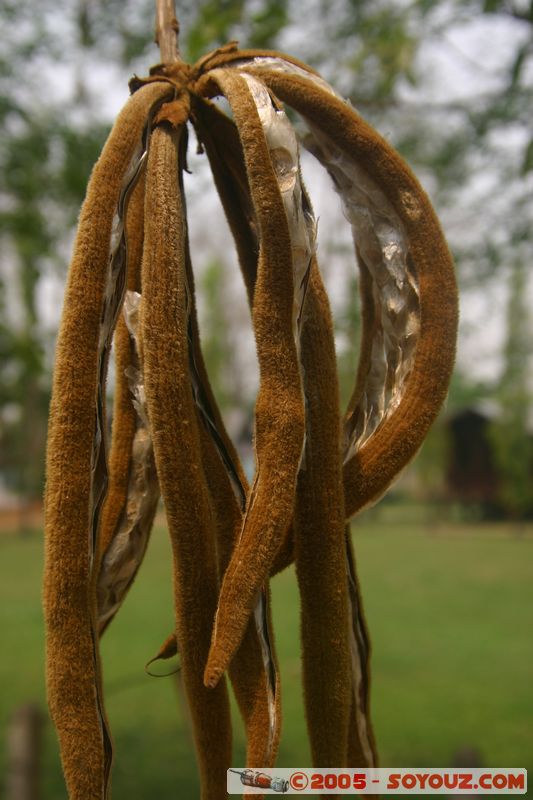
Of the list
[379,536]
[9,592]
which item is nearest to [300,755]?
[9,592]

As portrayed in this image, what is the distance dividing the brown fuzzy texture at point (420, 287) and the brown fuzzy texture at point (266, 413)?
10 cm

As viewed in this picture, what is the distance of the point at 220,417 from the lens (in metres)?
0.74

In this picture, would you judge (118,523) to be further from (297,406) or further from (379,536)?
(379,536)

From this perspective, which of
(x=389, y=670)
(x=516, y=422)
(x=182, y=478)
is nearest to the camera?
(x=182, y=478)

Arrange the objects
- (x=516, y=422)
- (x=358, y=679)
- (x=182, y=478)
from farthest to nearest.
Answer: (x=516, y=422)
(x=358, y=679)
(x=182, y=478)

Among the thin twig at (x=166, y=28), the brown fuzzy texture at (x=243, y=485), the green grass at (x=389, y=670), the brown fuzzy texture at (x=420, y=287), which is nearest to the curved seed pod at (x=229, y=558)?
the brown fuzzy texture at (x=243, y=485)

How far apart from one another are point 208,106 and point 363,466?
0.36 metres

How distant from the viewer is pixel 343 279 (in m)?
2.70

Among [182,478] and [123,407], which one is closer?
[182,478]

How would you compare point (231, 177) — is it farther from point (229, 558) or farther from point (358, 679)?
point (358, 679)

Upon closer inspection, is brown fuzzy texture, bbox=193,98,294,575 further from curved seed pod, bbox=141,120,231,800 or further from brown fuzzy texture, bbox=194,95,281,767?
curved seed pod, bbox=141,120,231,800

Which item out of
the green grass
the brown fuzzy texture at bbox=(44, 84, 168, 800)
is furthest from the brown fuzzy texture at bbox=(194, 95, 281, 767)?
the green grass

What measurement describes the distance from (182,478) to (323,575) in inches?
5.6

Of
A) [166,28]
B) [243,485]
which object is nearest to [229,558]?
[243,485]
